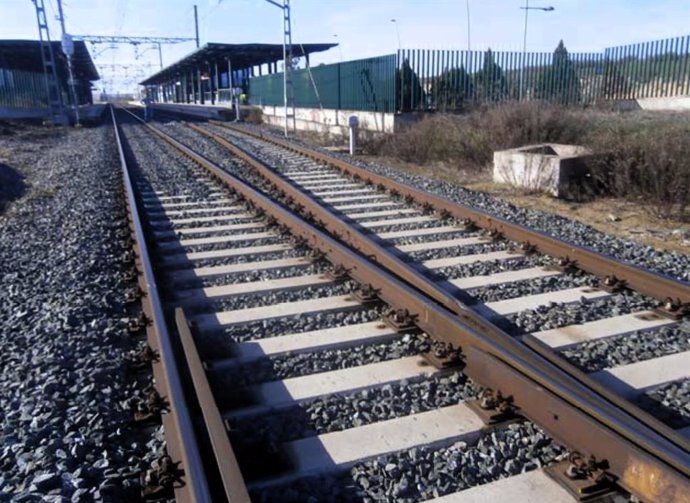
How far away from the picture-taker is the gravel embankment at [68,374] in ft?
9.11

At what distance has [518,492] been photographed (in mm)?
2654

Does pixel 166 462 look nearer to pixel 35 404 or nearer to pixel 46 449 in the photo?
pixel 46 449

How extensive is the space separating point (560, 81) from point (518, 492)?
22500 mm

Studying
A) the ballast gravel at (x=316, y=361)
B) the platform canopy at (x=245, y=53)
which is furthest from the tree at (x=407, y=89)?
the platform canopy at (x=245, y=53)

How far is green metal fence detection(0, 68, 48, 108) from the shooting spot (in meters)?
39.1

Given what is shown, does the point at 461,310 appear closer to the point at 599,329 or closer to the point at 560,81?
the point at 599,329

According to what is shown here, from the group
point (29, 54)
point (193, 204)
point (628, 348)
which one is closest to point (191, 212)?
point (193, 204)

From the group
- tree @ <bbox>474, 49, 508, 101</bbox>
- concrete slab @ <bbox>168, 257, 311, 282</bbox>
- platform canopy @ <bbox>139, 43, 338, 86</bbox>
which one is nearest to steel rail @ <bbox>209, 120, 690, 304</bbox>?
concrete slab @ <bbox>168, 257, 311, 282</bbox>

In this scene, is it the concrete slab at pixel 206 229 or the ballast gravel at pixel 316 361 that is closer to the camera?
the ballast gravel at pixel 316 361

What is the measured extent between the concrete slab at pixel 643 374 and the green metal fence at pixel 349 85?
650 inches

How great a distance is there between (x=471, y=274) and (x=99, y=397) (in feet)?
11.1

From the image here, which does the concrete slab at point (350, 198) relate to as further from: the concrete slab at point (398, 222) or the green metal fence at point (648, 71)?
the green metal fence at point (648, 71)

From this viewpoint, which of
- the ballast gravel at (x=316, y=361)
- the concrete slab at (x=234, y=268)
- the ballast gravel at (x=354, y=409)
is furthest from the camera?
the concrete slab at (x=234, y=268)

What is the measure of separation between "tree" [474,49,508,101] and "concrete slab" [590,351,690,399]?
17.7 meters
